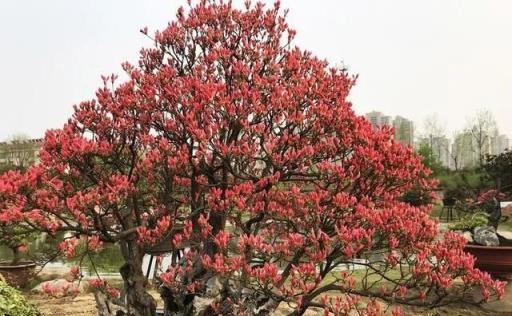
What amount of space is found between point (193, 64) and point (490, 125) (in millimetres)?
50791

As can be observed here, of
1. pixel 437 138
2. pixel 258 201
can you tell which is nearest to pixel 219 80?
pixel 258 201

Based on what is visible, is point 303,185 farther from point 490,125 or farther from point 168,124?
point 490,125

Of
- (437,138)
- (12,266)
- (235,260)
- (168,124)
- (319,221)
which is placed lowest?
(12,266)

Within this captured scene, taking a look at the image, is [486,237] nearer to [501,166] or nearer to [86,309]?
[86,309]

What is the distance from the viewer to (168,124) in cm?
479

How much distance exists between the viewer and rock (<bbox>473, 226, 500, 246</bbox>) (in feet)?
33.7

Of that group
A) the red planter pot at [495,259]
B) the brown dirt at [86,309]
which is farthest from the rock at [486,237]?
the brown dirt at [86,309]

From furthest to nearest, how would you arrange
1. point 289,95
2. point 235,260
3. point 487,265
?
point 487,265, point 289,95, point 235,260

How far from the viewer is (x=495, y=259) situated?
381 inches

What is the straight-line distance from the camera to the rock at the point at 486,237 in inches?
404

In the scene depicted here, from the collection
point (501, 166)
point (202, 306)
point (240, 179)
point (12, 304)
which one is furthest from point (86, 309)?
point (501, 166)

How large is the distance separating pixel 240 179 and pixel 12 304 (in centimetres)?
222

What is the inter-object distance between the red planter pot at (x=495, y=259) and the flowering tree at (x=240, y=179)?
200 inches

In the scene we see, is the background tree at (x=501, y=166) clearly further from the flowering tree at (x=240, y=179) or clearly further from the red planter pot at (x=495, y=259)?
the flowering tree at (x=240, y=179)
